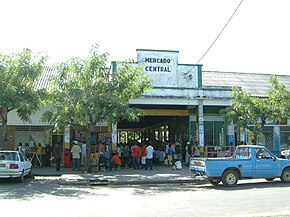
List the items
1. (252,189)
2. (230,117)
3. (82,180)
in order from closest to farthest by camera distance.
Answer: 1. (252,189)
2. (82,180)
3. (230,117)

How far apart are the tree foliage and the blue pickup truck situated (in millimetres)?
5406

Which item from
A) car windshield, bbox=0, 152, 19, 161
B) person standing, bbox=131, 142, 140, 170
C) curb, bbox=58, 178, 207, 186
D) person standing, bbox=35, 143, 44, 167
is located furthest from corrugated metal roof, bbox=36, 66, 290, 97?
curb, bbox=58, 178, 207, 186

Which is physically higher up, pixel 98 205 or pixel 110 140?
pixel 110 140

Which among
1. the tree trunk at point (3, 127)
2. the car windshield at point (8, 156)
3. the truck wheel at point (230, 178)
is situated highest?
the tree trunk at point (3, 127)

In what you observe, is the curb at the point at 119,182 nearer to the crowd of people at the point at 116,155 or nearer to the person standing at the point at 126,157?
the crowd of people at the point at 116,155

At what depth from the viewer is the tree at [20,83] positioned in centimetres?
1733

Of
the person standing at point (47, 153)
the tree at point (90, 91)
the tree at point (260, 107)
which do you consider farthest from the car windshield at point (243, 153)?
the person standing at point (47, 153)

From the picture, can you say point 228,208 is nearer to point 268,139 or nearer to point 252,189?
point 252,189

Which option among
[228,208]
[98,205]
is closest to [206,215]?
[228,208]

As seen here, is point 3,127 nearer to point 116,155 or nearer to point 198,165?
point 116,155

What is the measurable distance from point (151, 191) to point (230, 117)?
31.6 ft

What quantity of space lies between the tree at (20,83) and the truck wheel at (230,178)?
9765 millimetres

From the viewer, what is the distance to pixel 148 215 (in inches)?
340

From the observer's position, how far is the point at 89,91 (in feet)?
61.0
